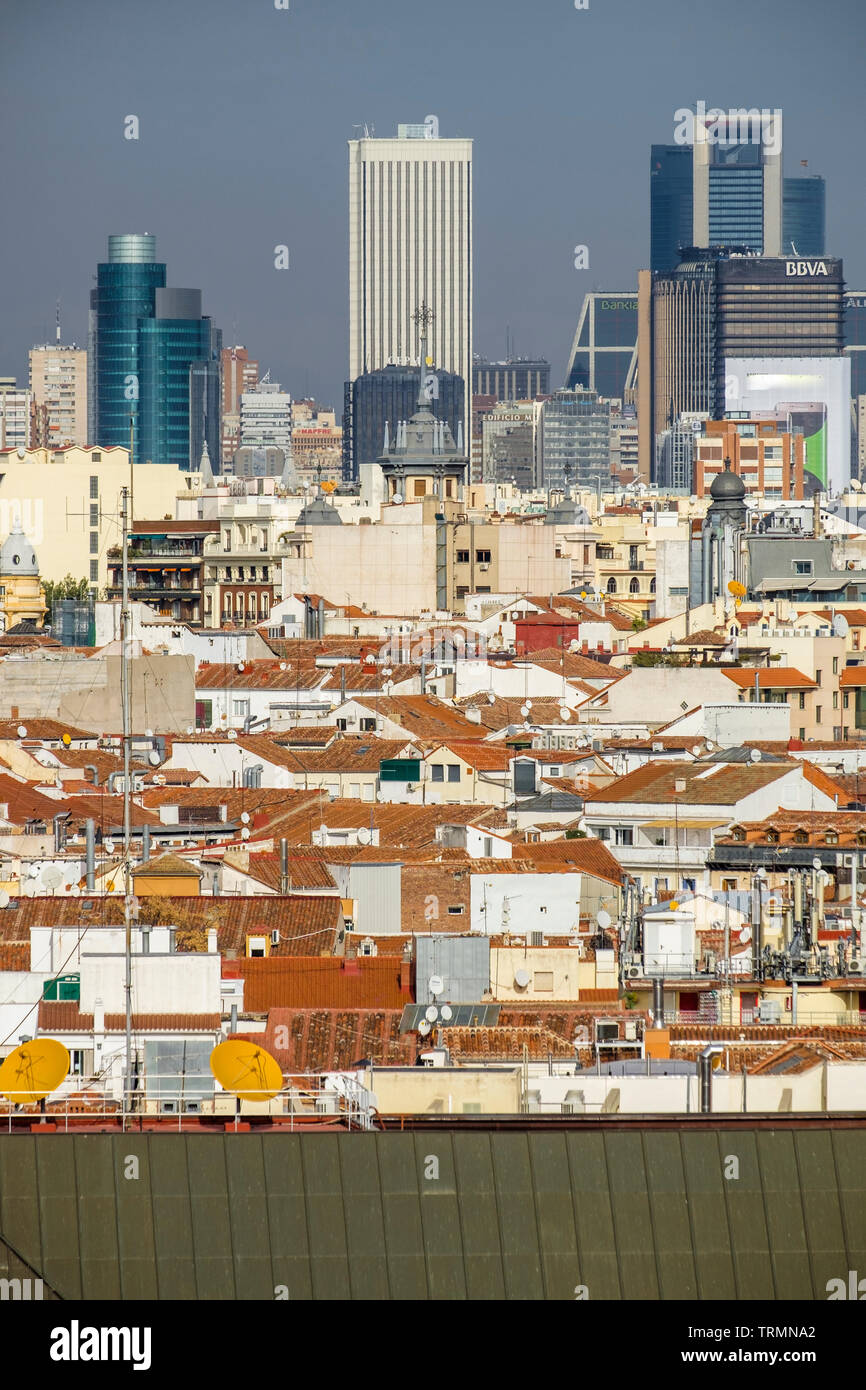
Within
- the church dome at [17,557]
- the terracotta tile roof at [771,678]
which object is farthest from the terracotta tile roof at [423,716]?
the church dome at [17,557]

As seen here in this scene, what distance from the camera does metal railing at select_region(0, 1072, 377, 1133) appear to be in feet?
49.5

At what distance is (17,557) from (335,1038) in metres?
58.3

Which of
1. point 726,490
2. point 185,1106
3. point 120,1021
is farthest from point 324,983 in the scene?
point 726,490

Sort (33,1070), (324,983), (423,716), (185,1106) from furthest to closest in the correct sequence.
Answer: (423,716) → (324,983) → (185,1106) → (33,1070)

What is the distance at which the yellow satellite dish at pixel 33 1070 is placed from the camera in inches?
627

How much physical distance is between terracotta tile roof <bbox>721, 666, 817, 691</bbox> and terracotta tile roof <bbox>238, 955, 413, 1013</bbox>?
94.4 feet

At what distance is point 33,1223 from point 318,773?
2928 cm

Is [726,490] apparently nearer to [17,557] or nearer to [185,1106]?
[17,557]

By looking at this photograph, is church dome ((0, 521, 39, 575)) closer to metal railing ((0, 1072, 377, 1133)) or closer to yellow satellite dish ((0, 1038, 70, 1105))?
metal railing ((0, 1072, 377, 1133))

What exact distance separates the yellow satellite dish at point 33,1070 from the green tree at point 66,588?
8447 cm

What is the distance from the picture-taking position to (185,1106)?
53.0 ft

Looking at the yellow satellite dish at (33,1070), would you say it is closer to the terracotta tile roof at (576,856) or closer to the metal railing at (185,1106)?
Result: the metal railing at (185,1106)

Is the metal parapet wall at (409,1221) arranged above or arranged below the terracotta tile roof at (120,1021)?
above

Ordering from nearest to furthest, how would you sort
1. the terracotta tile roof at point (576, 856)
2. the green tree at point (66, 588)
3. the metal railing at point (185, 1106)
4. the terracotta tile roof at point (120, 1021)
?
the metal railing at point (185, 1106) → the terracotta tile roof at point (120, 1021) → the terracotta tile roof at point (576, 856) → the green tree at point (66, 588)
